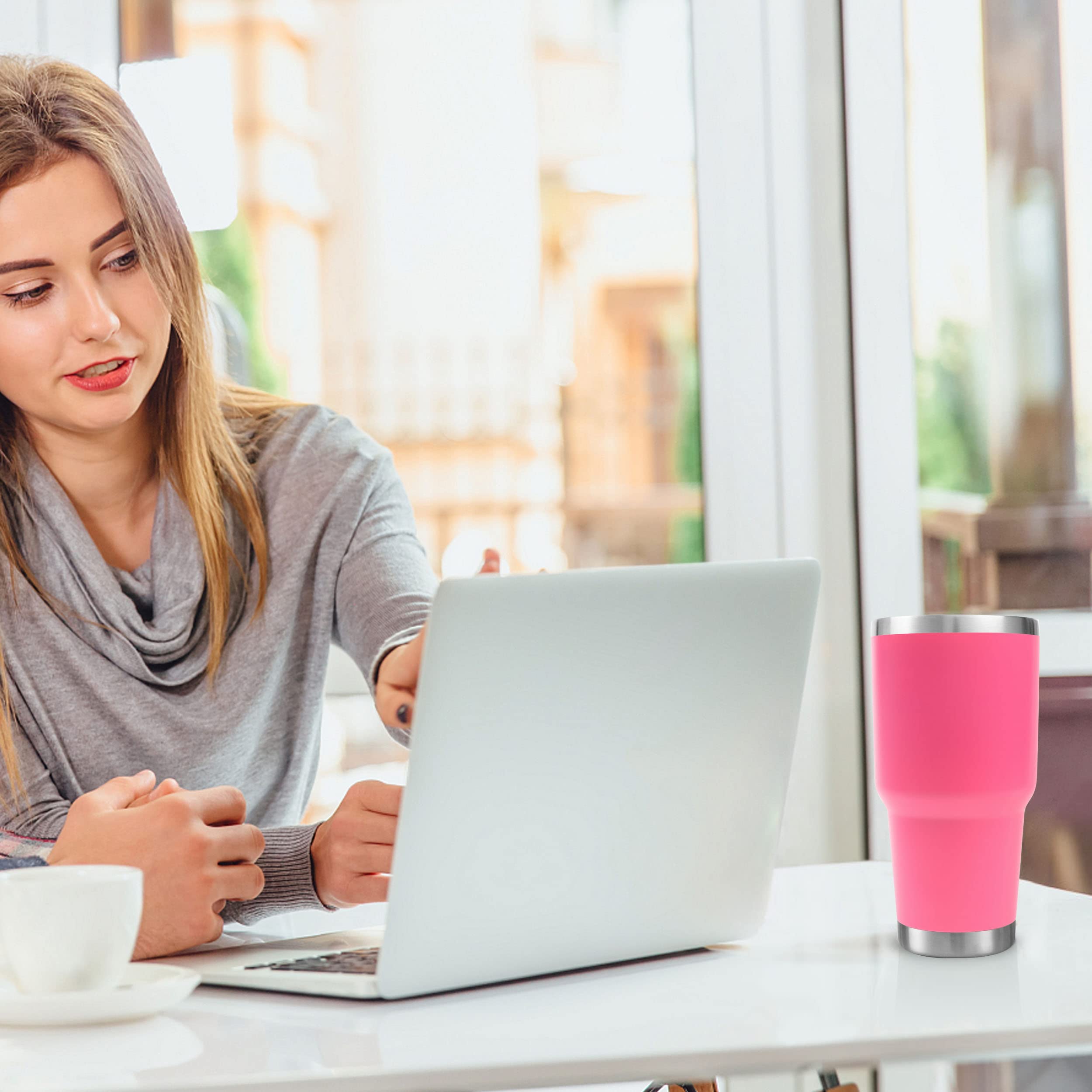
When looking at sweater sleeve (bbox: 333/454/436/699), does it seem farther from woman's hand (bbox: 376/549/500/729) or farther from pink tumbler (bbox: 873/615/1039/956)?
pink tumbler (bbox: 873/615/1039/956)

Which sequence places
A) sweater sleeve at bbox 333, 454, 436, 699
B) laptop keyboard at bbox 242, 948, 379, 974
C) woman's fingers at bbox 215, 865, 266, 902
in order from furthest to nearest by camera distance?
sweater sleeve at bbox 333, 454, 436, 699 → woman's fingers at bbox 215, 865, 266, 902 → laptop keyboard at bbox 242, 948, 379, 974

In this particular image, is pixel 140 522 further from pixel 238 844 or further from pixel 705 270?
pixel 705 270

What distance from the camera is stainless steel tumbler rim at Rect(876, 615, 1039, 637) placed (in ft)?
2.34

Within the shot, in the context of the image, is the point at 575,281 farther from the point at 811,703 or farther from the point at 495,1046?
the point at 495,1046

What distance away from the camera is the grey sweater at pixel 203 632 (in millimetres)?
1167

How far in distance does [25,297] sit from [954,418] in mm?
1134

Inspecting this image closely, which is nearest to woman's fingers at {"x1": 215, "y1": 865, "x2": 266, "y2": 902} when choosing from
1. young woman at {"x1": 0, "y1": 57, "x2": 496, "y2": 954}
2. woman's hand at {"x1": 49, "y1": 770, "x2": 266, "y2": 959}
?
woman's hand at {"x1": 49, "y1": 770, "x2": 266, "y2": 959}

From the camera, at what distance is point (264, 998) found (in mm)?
678

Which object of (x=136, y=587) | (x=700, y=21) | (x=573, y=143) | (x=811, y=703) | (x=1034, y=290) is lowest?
(x=811, y=703)

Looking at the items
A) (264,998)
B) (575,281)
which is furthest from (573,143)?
(264,998)

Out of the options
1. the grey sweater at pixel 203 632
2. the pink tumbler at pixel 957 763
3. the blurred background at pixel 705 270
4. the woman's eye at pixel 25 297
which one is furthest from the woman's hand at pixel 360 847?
the blurred background at pixel 705 270

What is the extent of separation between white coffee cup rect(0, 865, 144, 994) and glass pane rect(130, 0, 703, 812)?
1.10 meters

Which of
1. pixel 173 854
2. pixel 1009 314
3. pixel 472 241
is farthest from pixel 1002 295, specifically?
pixel 173 854

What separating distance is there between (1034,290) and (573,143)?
0.63 m
